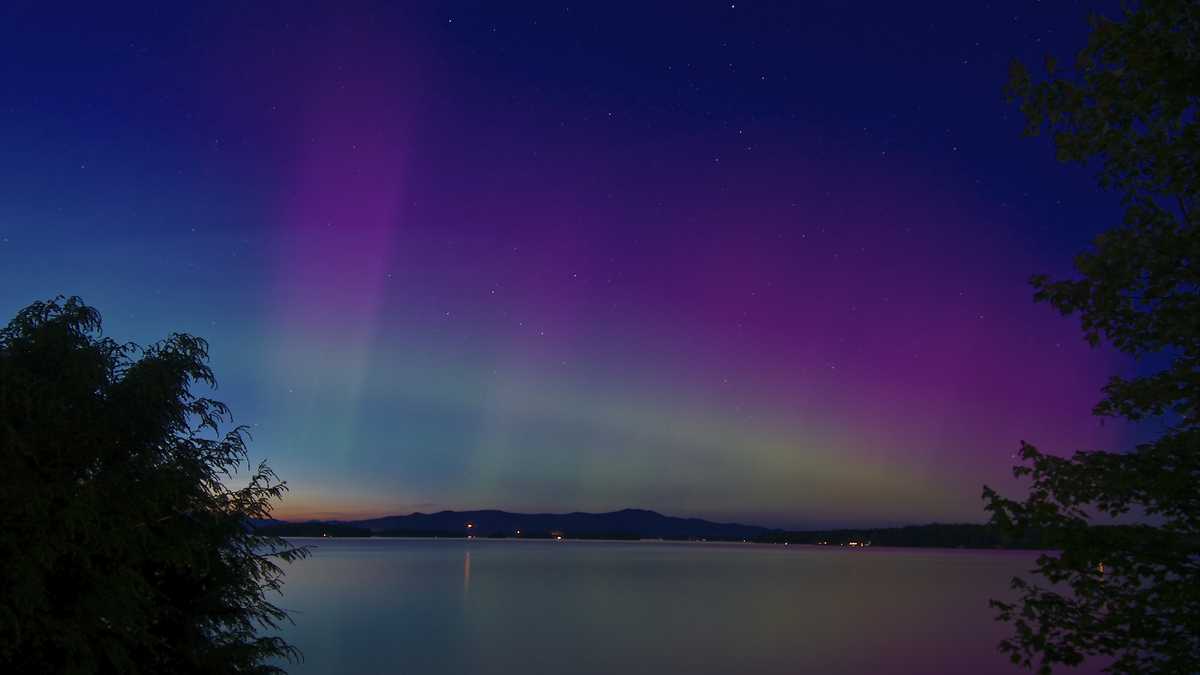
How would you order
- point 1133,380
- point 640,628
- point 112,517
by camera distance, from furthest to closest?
1. point 640,628
2. point 112,517
3. point 1133,380

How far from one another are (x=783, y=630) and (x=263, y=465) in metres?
51.4

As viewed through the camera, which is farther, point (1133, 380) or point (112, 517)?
point (112, 517)

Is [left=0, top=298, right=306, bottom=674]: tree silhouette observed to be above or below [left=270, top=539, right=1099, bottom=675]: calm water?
above

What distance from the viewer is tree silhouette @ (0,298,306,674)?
39.9 ft

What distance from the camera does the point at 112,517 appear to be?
13266 mm

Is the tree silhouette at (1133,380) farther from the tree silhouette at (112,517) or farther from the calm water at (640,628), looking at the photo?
the calm water at (640,628)

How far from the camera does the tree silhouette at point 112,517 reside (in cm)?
1217

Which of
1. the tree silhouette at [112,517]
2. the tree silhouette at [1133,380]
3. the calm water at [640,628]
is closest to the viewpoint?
the tree silhouette at [1133,380]

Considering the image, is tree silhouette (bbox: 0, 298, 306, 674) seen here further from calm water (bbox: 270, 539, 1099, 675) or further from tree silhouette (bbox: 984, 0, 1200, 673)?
calm water (bbox: 270, 539, 1099, 675)

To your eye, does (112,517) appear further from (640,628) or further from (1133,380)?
(640,628)

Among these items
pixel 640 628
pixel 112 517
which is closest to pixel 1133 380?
pixel 112 517

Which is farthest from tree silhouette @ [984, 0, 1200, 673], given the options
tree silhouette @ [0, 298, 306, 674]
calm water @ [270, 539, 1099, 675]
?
calm water @ [270, 539, 1099, 675]

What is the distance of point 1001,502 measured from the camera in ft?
29.1

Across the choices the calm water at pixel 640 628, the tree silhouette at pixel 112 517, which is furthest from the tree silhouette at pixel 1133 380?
the calm water at pixel 640 628
